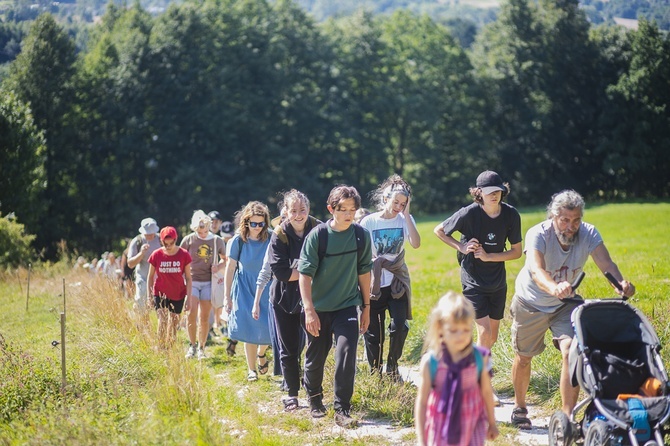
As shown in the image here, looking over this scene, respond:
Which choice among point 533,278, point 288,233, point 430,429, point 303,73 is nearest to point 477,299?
point 533,278

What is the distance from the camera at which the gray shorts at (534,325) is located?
6.85 m

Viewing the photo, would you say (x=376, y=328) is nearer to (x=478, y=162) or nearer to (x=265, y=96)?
(x=265, y=96)

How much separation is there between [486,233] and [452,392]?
3.14 m

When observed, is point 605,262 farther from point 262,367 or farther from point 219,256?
point 219,256

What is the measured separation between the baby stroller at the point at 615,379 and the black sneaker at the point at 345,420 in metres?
1.80

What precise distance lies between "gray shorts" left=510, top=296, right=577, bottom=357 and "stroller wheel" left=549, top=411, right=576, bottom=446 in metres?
0.75

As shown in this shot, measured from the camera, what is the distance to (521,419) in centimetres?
729

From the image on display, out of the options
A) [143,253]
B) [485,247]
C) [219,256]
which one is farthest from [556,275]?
[143,253]

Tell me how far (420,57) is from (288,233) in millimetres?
48873

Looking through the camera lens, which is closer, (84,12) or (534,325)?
(534,325)

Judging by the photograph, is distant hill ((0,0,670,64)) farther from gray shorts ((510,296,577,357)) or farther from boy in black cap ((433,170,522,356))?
gray shorts ((510,296,577,357))

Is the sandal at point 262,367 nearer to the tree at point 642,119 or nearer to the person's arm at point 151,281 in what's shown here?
the person's arm at point 151,281

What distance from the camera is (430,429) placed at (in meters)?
5.07

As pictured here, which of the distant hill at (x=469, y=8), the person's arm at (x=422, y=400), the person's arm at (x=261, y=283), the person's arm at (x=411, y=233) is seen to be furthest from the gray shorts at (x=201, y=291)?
the distant hill at (x=469, y=8)
